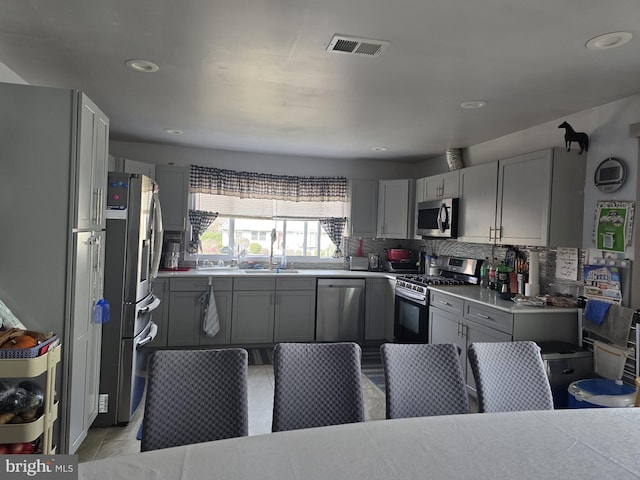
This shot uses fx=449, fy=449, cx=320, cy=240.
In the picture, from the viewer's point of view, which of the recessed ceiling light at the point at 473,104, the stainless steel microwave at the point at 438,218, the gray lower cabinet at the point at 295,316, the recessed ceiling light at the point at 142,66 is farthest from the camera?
the gray lower cabinet at the point at 295,316

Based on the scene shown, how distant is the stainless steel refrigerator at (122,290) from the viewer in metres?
3.00

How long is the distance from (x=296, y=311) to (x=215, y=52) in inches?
132

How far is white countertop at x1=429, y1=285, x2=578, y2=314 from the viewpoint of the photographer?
3270 millimetres

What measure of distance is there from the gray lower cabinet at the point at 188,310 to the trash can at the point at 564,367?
3266 mm

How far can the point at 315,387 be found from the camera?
1894 mm

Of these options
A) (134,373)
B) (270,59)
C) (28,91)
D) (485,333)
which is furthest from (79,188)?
(485,333)

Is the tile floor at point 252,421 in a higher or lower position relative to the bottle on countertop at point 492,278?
lower

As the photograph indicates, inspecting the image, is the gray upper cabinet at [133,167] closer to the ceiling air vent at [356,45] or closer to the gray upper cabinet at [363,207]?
the gray upper cabinet at [363,207]

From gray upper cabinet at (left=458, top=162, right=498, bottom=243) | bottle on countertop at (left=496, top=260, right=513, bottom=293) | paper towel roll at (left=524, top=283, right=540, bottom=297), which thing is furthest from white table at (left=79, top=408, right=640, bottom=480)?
gray upper cabinet at (left=458, top=162, right=498, bottom=243)

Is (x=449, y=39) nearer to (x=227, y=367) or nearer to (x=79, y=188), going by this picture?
(x=227, y=367)

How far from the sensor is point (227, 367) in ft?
5.79

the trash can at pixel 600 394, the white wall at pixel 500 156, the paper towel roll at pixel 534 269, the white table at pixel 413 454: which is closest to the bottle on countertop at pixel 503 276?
the paper towel roll at pixel 534 269

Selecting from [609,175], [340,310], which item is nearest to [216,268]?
[340,310]

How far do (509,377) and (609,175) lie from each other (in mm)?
1933
